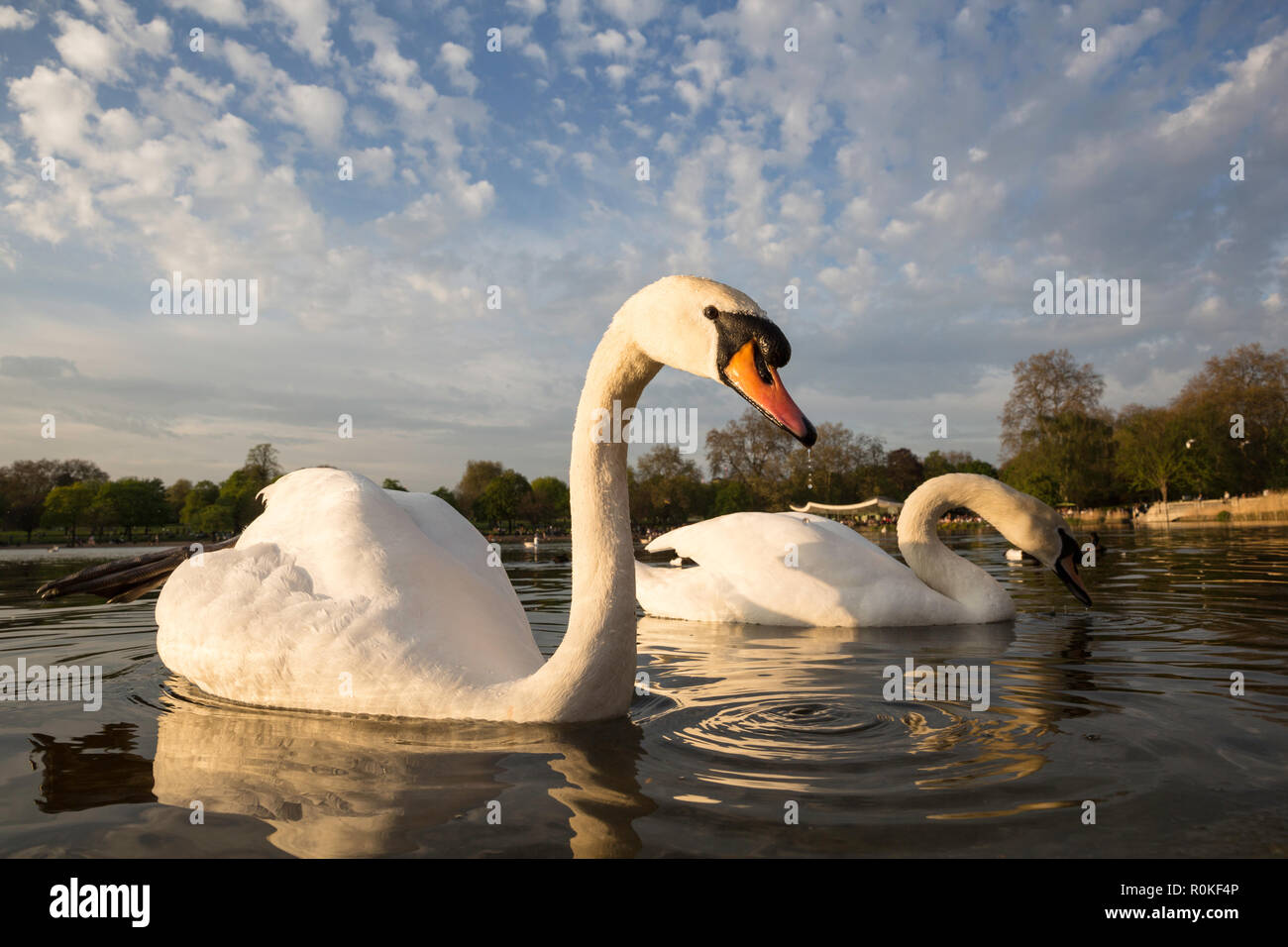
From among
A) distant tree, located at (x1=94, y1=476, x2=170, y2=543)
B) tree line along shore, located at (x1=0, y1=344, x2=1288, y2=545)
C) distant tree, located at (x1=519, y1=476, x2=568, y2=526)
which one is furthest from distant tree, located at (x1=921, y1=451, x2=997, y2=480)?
distant tree, located at (x1=94, y1=476, x2=170, y2=543)

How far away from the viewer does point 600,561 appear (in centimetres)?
370

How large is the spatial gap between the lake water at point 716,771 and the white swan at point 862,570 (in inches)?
79.0

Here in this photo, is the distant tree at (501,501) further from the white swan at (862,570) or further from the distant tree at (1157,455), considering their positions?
the white swan at (862,570)

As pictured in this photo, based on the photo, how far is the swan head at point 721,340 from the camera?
9.95 ft

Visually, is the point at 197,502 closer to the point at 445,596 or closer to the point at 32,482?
the point at 32,482

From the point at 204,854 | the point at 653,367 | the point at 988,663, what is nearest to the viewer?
the point at 204,854

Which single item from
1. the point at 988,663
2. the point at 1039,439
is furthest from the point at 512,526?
the point at 988,663

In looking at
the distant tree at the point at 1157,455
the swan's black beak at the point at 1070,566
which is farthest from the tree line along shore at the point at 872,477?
the swan's black beak at the point at 1070,566

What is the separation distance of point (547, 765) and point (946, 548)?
6208 mm

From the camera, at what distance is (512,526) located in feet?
253

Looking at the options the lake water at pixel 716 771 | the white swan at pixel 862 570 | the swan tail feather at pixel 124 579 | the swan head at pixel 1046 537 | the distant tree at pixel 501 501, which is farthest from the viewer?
the distant tree at pixel 501 501

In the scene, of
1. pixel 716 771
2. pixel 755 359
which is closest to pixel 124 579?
pixel 716 771
